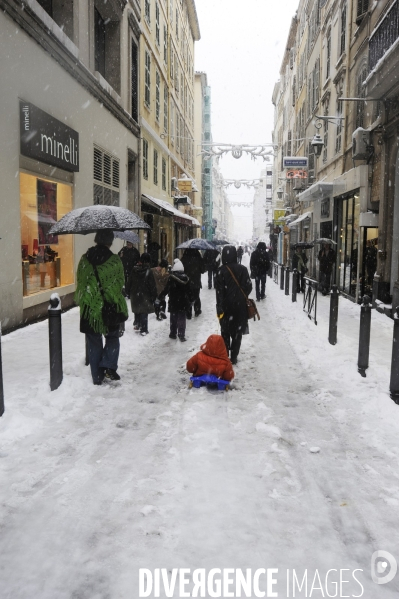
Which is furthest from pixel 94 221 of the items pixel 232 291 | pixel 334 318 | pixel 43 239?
pixel 43 239

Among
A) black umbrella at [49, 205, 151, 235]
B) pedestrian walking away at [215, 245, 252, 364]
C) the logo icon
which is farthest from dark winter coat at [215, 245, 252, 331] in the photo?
the logo icon

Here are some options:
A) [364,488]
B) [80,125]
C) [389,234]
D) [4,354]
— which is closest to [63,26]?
[80,125]

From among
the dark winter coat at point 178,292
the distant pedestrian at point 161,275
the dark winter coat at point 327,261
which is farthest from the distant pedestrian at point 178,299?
the dark winter coat at point 327,261

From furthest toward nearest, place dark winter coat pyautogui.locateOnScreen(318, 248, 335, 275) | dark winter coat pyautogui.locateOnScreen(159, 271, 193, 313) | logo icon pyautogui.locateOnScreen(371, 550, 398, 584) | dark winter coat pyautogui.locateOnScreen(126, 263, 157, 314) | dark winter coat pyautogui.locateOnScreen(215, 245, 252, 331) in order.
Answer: dark winter coat pyautogui.locateOnScreen(318, 248, 335, 275), dark winter coat pyautogui.locateOnScreen(126, 263, 157, 314), dark winter coat pyautogui.locateOnScreen(159, 271, 193, 313), dark winter coat pyautogui.locateOnScreen(215, 245, 252, 331), logo icon pyautogui.locateOnScreen(371, 550, 398, 584)

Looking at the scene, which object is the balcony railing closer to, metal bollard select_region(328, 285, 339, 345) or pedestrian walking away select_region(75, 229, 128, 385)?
metal bollard select_region(328, 285, 339, 345)

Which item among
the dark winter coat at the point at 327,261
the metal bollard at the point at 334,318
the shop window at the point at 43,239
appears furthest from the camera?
the dark winter coat at the point at 327,261

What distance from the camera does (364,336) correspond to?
6.46 meters

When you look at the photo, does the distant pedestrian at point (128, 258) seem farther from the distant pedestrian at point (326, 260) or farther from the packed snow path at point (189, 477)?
the distant pedestrian at point (326, 260)

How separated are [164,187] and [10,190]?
19.0 metres

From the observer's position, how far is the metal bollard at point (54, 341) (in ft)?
18.2

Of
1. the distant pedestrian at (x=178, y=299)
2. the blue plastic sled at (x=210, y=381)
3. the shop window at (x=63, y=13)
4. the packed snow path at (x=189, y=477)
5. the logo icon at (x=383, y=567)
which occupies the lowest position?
the logo icon at (x=383, y=567)

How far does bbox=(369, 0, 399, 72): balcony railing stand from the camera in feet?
35.6

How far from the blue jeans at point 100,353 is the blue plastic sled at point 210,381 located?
1.05 meters

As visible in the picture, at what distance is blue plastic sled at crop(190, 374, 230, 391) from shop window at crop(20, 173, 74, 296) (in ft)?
18.2
